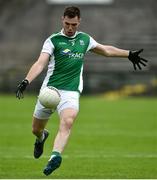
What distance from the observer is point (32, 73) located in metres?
13.0

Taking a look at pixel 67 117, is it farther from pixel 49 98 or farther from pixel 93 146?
pixel 93 146

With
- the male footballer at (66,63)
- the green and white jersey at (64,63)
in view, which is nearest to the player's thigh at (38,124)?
the male footballer at (66,63)

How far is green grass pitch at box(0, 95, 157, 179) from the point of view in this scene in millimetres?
13802

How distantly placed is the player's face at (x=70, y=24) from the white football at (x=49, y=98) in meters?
0.90

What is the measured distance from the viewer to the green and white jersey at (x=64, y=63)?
13500mm

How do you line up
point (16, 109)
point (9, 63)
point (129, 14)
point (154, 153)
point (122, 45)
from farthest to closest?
point (129, 14), point (9, 63), point (122, 45), point (16, 109), point (154, 153)

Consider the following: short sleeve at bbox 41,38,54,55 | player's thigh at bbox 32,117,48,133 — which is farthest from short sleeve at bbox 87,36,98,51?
player's thigh at bbox 32,117,48,133

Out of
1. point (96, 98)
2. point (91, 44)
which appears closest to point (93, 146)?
point (91, 44)

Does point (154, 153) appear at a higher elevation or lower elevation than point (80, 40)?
lower

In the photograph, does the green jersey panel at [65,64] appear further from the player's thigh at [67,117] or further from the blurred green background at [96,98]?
the blurred green background at [96,98]

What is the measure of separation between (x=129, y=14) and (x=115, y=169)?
56.8 metres

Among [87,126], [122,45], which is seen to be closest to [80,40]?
[87,126]

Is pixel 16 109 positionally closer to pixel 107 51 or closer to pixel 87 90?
pixel 87 90

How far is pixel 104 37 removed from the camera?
67625mm
